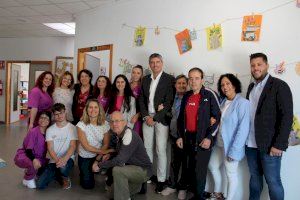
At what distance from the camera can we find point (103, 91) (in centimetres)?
317

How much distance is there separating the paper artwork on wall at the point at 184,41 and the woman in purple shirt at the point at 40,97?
1.69m

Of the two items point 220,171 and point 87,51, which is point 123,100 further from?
point 87,51

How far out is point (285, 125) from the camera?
200 cm

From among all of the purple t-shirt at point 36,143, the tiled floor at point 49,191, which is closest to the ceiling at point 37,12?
the purple t-shirt at point 36,143

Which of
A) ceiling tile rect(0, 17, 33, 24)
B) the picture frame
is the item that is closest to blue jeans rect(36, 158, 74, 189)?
ceiling tile rect(0, 17, 33, 24)

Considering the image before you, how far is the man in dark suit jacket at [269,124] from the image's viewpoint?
2.01 metres

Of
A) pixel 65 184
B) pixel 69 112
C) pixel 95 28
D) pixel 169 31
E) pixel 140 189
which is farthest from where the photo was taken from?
pixel 95 28

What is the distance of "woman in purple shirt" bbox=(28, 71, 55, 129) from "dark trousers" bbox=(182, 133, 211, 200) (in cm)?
185

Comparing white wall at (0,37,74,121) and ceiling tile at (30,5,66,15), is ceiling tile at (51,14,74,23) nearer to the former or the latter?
ceiling tile at (30,5,66,15)

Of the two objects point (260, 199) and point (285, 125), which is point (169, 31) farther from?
point (260, 199)

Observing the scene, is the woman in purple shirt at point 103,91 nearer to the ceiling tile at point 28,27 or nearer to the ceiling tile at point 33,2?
the ceiling tile at point 33,2

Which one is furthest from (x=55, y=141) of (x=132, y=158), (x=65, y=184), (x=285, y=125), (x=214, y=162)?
(x=285, y=125)

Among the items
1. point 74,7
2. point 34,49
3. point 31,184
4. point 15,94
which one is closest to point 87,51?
point 74,7

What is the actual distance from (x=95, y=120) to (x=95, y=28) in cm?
191
